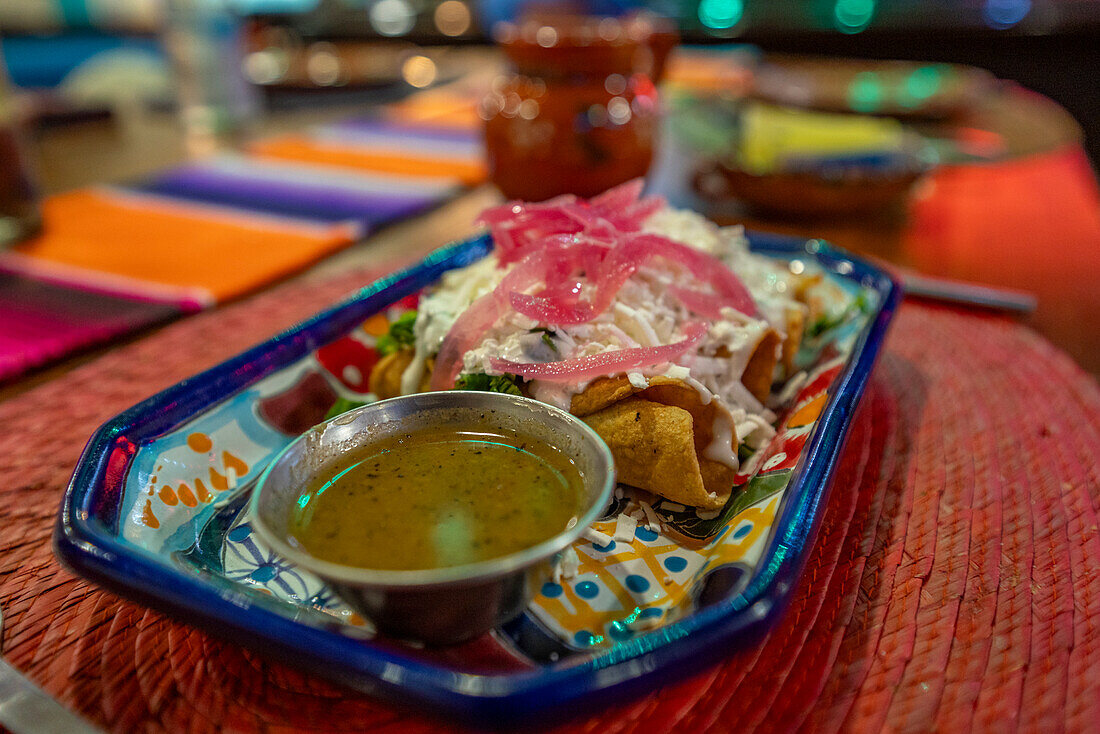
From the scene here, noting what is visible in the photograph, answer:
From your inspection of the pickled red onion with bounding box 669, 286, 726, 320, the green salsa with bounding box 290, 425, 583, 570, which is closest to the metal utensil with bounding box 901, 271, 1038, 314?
the pickled red onion with bounding box 669, 286, 726, 320

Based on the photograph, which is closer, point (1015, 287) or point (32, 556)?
point (32, 556)

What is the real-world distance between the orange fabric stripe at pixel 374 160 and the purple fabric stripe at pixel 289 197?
1.19 feet

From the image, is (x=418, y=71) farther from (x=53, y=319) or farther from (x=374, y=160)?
(x=53, y=319)

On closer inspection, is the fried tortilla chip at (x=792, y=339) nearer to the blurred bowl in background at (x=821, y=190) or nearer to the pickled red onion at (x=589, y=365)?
the pickled red onion at (x=589, y=365)

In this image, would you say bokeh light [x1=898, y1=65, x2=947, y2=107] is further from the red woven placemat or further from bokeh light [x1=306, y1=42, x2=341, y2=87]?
bokeh light [x1=306, y1=42, x2=341, y2=87]

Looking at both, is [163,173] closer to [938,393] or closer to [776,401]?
[776,401]

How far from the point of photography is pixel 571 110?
2.70 metres

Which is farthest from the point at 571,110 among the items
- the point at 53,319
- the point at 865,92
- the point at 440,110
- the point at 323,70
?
the point at 323,70

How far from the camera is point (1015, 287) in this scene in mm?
2549

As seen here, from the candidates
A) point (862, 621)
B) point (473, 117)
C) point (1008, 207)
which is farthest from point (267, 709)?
point (473, 117)

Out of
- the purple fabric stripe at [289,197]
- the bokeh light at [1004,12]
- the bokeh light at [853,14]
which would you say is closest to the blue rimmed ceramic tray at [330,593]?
the purple fabric stripe at [289,197]

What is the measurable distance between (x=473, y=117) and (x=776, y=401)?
361cm

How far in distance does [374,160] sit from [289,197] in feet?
2.26

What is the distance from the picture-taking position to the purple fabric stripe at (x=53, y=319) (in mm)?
1960
